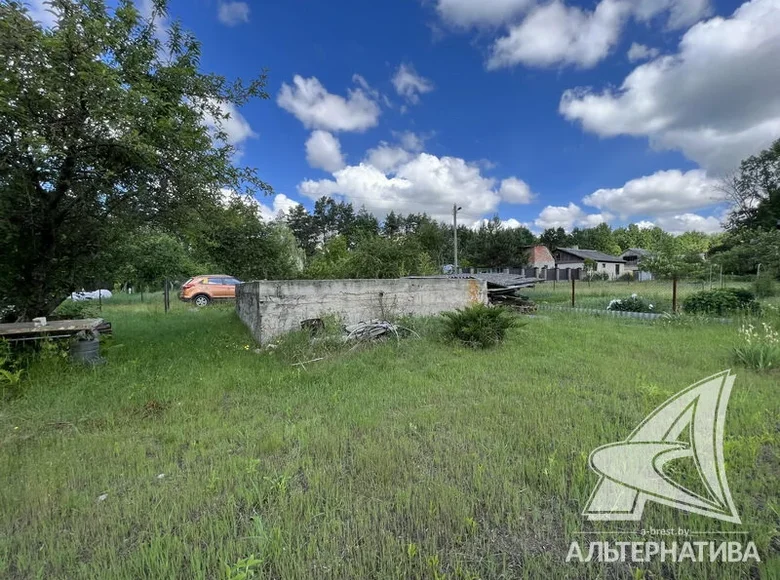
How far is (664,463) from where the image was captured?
2295mm

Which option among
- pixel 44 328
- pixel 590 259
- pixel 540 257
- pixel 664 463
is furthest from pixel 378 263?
pixel 540 257

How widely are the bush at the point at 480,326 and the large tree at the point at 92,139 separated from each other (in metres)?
4.36

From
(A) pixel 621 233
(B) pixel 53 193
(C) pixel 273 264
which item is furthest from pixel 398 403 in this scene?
(A) pixel 621 233

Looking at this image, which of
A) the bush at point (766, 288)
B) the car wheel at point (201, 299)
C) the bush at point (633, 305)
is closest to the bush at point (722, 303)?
the bush at point (633, 305)

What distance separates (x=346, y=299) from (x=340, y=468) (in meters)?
4.72

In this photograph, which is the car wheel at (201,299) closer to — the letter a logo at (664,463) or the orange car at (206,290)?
the orange car at (206,290)

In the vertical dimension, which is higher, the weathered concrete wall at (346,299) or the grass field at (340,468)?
the weathered concrete wall at (346,299)

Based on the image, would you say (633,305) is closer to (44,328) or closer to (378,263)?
(378,263)

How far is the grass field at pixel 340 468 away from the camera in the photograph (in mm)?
1623

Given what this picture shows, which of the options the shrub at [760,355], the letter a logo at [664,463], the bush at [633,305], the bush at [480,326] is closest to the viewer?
the letter a logo at [664,463]

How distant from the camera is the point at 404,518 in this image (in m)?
1.88

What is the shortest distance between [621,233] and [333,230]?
55677 millimetres

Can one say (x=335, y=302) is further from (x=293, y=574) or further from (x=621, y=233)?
(x=621, y=233)

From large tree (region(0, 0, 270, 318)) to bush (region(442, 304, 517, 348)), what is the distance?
4.36 metres
